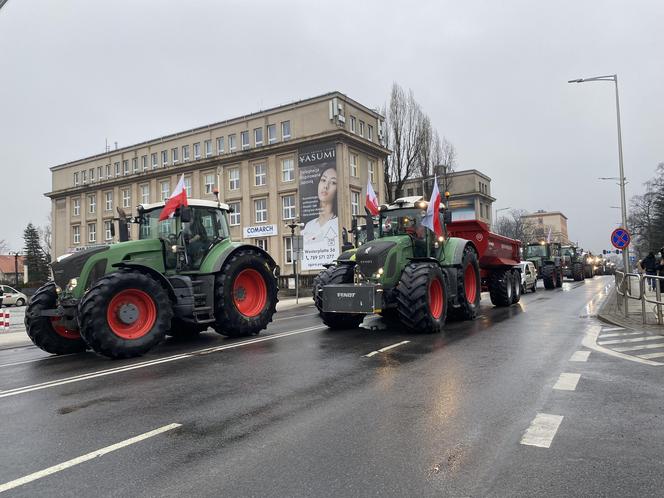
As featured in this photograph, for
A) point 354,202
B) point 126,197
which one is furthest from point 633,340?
point 126,197

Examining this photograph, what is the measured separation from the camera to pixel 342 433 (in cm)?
421

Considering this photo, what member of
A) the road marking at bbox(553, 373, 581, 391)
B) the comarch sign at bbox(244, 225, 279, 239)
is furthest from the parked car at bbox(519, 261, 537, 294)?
the comarch sign at bbox(244, 225, 279, 239)

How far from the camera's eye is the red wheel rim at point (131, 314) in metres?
7.95

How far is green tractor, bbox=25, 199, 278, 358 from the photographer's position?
25.9ft

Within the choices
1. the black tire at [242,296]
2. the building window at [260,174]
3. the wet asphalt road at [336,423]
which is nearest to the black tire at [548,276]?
the black tire at [242,296]

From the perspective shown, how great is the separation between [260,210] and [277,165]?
4.11 metres

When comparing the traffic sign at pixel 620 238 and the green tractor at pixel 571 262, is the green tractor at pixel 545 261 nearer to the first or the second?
the green tractor at pixel 571 262

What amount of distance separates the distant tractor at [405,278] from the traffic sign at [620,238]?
6841 millimetres

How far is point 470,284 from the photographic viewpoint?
42.3 ft

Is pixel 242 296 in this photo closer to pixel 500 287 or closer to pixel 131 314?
pixel 131 314

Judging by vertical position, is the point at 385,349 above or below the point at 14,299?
above

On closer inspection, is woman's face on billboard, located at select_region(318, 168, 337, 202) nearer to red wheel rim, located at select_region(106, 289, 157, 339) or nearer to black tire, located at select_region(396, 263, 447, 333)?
black tire, located at select_region(396, 263, 447, 333)

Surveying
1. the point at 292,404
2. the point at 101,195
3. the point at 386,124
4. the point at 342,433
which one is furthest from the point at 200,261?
the point at 101,195

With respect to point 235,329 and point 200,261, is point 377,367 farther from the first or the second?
point 200,261
